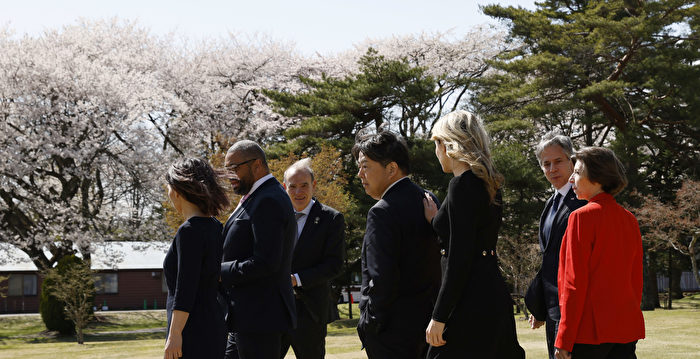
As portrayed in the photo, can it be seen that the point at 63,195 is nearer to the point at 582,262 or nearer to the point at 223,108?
the point at 223,108

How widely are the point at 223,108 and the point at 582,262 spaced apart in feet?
98.8

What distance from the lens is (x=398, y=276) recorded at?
11.4 feet

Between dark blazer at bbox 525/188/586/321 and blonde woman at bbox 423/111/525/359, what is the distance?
33.5 inches

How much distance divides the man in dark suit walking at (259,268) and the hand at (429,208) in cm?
81

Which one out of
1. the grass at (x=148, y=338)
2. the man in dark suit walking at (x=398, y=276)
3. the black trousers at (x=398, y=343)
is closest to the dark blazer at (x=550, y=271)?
the man in dark suit walking at (x=398, y=276)

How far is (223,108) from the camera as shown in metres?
32.4

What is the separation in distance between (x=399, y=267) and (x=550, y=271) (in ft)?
3.51

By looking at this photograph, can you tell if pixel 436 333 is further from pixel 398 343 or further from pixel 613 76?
pixel 613 76

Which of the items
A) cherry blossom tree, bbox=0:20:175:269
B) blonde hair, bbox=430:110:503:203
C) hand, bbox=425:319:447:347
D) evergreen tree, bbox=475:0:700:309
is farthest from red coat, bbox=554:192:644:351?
cherry blossom tree, bbox=0:20:175:269

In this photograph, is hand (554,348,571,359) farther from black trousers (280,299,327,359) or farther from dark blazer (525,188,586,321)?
black trousers (280,299,327,359)

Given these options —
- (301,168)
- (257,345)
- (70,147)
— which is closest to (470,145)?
(257,345)

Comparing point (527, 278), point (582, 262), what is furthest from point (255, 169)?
point (527, 278)

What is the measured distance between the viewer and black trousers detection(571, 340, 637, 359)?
331 centimetres

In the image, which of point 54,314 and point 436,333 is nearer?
point 436,333
